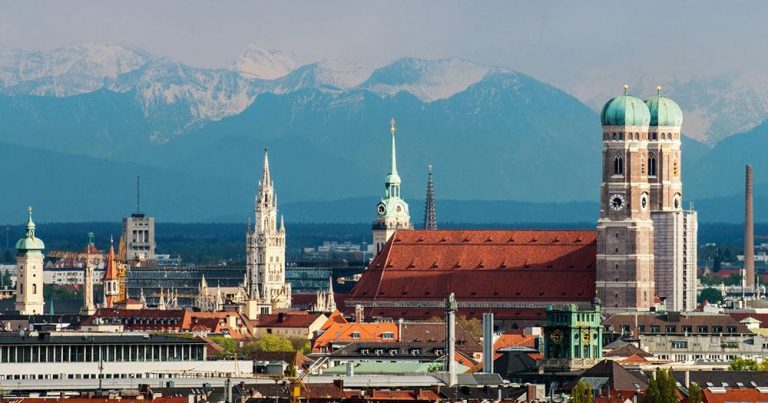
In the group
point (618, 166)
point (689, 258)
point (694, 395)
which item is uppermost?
point (618, 166)

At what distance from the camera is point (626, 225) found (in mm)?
167625

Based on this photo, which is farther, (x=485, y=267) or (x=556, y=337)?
(x=485, y=267)

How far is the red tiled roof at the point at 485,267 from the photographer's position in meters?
169

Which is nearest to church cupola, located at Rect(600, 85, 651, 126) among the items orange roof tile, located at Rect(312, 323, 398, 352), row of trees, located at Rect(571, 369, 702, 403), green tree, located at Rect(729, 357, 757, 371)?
orange roof tile, located at Rect(312, 323, 398, 352)

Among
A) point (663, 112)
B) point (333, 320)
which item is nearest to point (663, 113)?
point (663, 112)

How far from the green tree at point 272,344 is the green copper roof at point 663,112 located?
96.1ft

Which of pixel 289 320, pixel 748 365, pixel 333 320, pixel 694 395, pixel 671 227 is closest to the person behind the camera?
pixel 694 395

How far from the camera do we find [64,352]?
4112 inches

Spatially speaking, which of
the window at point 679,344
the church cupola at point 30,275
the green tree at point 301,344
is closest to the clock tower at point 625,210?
the green tree at point 301,344

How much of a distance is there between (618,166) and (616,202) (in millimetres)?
2017

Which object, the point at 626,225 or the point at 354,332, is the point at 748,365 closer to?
the point at 354,332

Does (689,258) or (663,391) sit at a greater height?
(689,258)

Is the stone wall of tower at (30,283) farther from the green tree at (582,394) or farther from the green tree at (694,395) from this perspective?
the green tree at (694,395)

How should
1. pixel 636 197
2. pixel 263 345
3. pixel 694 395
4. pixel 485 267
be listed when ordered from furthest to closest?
pixel 485 267, pixel 636 197, pixel 263 345, pixel 694 395
